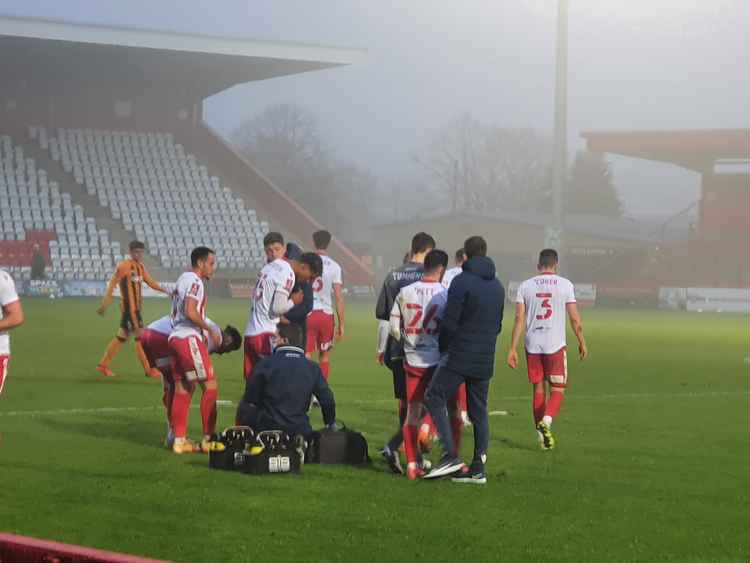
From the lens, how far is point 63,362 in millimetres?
22000

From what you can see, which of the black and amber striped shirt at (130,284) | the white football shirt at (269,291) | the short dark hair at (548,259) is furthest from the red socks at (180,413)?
the black and amber striped shirt at (130,284)

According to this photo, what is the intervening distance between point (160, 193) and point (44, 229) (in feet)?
21.5

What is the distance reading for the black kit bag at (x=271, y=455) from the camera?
33.7 feet

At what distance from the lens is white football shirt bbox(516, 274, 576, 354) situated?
508 inches

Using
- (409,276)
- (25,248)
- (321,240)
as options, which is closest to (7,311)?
(409,276)

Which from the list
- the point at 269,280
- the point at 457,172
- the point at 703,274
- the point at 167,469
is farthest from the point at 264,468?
the point at 457,172

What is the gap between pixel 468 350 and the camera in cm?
1023

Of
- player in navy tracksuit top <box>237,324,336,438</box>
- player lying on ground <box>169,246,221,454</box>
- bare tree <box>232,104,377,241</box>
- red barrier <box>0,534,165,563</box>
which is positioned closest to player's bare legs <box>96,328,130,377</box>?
player lying on ground <box>169,246,221,454</box>

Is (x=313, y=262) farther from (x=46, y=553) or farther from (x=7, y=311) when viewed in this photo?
(x=46, y=553)

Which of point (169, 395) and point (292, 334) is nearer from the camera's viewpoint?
point (292, 334)

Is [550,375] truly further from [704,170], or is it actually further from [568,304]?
[704,170]

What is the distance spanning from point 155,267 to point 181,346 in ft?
143

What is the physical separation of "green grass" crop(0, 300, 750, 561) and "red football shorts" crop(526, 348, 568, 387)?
0.60m

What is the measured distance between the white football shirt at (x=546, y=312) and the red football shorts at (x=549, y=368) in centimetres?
6
